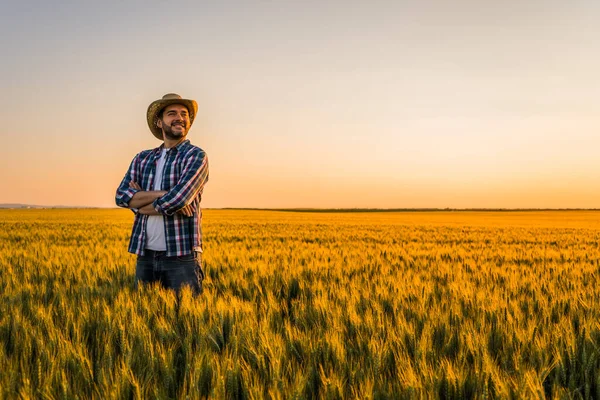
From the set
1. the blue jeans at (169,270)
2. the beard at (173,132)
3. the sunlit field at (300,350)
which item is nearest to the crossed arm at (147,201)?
the blue jeans at (169,270)

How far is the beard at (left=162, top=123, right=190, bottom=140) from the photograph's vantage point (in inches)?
157

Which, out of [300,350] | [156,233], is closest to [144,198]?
[156,233]

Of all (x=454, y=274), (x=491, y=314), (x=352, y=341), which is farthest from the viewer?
(x=454, y=274)

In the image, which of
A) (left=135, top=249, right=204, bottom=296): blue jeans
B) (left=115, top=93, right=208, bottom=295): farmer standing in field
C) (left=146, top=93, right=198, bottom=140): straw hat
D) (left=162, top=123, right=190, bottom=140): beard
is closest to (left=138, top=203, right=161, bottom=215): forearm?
(left=115, top=93, right=208, bottom=295): farmer standing in field

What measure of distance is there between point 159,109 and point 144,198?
0.82 m

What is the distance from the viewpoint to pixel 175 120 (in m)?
3.96

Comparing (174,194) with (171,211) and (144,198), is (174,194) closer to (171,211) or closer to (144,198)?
(171,211)

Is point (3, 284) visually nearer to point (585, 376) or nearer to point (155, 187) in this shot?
point (155, 187)

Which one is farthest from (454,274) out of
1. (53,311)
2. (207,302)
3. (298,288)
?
(53,311)

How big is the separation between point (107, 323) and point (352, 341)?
1.58m

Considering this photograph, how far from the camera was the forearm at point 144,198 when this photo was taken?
3881mm

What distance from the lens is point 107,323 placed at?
115 inches

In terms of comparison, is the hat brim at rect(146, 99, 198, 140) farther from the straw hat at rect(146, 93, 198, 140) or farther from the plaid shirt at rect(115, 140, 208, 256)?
the plaid shirt at rect(115, 140, 208, 256)

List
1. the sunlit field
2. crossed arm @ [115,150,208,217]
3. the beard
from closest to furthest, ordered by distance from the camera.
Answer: the sunlit field
crossed arm @ [115,150,208,217]
the beard
